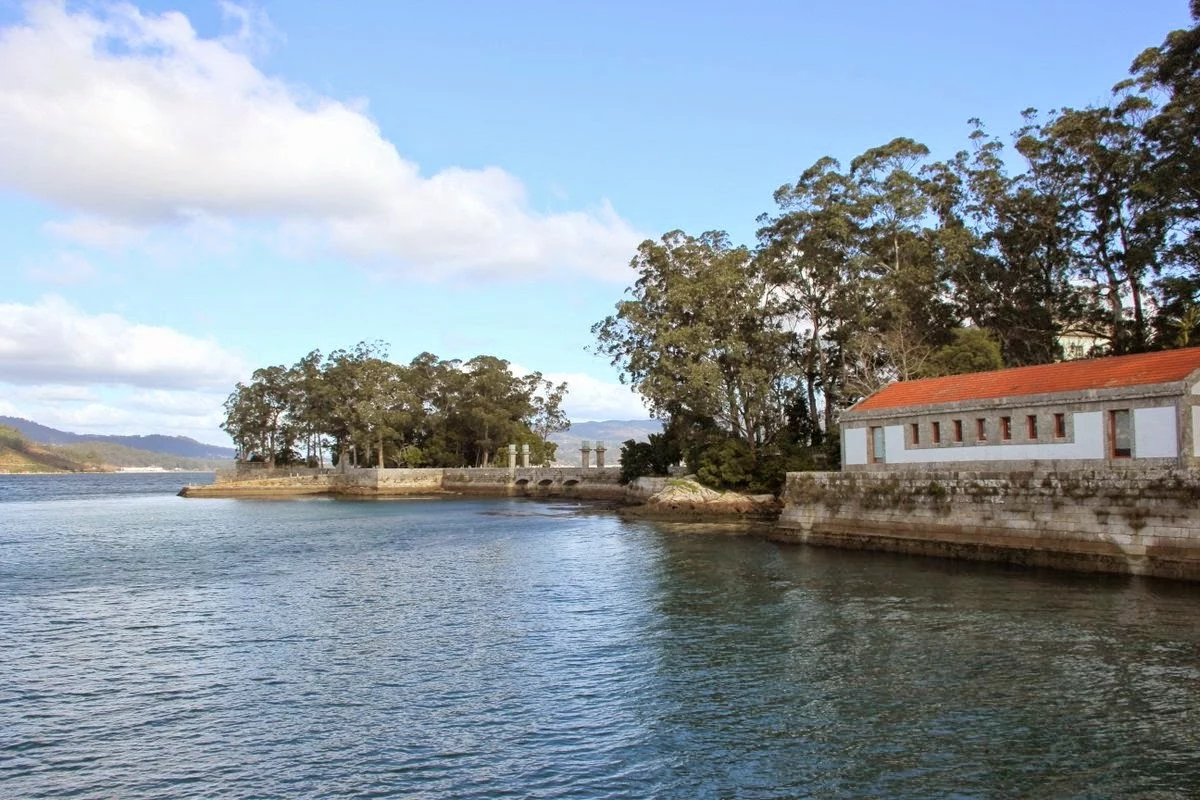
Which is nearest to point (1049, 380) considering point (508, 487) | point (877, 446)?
point (877, 446)

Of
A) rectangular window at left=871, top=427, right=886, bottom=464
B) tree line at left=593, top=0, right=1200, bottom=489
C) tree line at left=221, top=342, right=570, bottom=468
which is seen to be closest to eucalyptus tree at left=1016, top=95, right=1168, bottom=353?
tree line at left=593, top=0, right=1200, bottom=489

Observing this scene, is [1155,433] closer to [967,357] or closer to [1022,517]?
[1022,517]

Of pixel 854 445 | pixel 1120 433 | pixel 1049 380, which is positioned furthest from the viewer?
pixel 854 445

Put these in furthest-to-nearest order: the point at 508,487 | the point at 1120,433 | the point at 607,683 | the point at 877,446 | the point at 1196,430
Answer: the point at 508,487 → the point at 877,446 → the point at 1120,433 → the point at 1196,430 → the point at 607,683

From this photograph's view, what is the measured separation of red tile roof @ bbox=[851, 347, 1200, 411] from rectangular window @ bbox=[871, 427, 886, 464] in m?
0.91


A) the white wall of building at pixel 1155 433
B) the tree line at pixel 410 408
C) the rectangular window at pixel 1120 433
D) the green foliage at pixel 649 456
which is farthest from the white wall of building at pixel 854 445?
the tree line at pixel 410 408

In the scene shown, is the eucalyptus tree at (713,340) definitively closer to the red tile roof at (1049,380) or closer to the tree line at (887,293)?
the tree line at (887,293)

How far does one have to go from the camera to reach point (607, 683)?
52.0 ft

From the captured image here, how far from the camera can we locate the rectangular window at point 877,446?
3528cm

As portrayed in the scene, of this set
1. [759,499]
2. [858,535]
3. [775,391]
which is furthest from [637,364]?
[858,535]

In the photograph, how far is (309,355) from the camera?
110000mm

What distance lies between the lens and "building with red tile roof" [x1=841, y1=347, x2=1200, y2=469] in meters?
25.5

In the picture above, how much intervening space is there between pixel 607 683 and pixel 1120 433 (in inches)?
771

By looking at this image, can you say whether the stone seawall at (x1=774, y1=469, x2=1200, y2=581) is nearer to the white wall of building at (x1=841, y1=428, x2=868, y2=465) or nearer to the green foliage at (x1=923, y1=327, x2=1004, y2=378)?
the white wall of building at (x1=841, y1=428, x2=868, y2=465)
